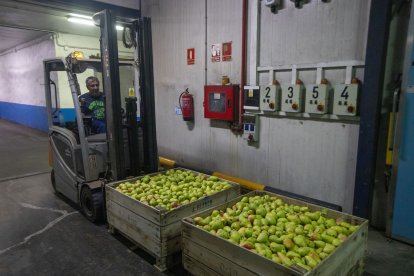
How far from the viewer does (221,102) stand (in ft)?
14.8

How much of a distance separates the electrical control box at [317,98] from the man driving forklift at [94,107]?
2.97 m

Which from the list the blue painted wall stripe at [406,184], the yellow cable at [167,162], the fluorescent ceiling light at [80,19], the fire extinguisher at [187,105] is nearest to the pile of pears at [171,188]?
the fire extinguisher at [187,105]

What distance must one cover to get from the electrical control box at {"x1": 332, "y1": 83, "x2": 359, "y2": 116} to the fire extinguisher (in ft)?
8.32

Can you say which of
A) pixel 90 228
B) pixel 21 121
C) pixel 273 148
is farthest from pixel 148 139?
pixel 21 121

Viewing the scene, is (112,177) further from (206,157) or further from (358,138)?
(358,138)

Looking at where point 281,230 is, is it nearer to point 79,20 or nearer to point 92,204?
point 92,204

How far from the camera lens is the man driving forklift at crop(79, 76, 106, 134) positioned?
4.34 metres

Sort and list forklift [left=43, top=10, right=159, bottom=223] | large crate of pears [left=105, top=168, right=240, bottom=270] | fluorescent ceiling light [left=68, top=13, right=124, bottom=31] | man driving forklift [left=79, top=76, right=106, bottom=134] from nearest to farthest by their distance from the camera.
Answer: large crate of pears [left=105, top=168, right=240, bottom=270]
forklift [left=43, top=10, right=159, bottom=223]
man driving forklift [left=79, top=76, right=106, bottom=134]
fluorescent ceiling light [left=68, top=13, right=124, bottom=31]

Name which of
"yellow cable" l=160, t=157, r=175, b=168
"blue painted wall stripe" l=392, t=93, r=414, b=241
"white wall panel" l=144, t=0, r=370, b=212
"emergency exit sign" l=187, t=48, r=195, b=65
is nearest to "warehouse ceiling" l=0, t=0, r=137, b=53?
"white wall panel" l=144, t=0, r=370, b=212

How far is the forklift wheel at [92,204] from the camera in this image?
3625 mm

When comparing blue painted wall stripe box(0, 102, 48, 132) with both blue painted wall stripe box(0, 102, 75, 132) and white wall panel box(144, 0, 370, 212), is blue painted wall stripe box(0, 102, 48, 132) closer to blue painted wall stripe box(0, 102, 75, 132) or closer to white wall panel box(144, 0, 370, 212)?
blue painted wall stripe box(0, 102, 75, 132)

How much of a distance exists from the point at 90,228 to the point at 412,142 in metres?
3.85

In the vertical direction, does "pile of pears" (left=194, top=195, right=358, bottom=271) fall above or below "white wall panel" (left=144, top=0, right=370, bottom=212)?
below

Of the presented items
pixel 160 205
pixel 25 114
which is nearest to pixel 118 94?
pixel 160 205
